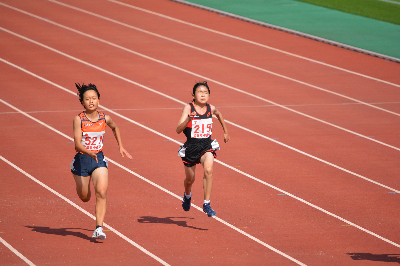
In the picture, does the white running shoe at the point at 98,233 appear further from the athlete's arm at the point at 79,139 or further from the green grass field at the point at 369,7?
the green grass field at the point at 369,7

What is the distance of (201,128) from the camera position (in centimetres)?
817

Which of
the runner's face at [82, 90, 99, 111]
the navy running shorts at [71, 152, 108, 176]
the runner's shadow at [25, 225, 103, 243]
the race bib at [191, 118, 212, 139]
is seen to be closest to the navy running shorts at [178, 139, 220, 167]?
the race bib at [191, 118, 212, 139]

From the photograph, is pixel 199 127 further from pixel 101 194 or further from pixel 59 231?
pixel 59 231

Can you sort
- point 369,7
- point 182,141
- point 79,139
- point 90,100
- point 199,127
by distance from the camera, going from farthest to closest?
point 369,7
point 182,141
point 199,127
point 90,100
point 79,139

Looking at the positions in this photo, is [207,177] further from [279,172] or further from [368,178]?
[368,178]

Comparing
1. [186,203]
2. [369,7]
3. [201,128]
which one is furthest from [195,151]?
[369,7]

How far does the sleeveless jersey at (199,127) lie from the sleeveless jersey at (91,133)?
123cm

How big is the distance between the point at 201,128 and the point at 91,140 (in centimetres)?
148

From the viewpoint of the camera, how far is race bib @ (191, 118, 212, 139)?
26.7 feet

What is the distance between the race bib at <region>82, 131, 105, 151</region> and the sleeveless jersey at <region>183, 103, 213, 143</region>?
126cm

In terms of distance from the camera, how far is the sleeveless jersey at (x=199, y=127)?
812cm

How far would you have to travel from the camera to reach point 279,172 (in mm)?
10836

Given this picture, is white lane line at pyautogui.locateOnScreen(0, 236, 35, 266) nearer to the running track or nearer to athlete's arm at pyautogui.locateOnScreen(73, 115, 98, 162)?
the running track

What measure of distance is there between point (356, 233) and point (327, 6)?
19.6 meters
